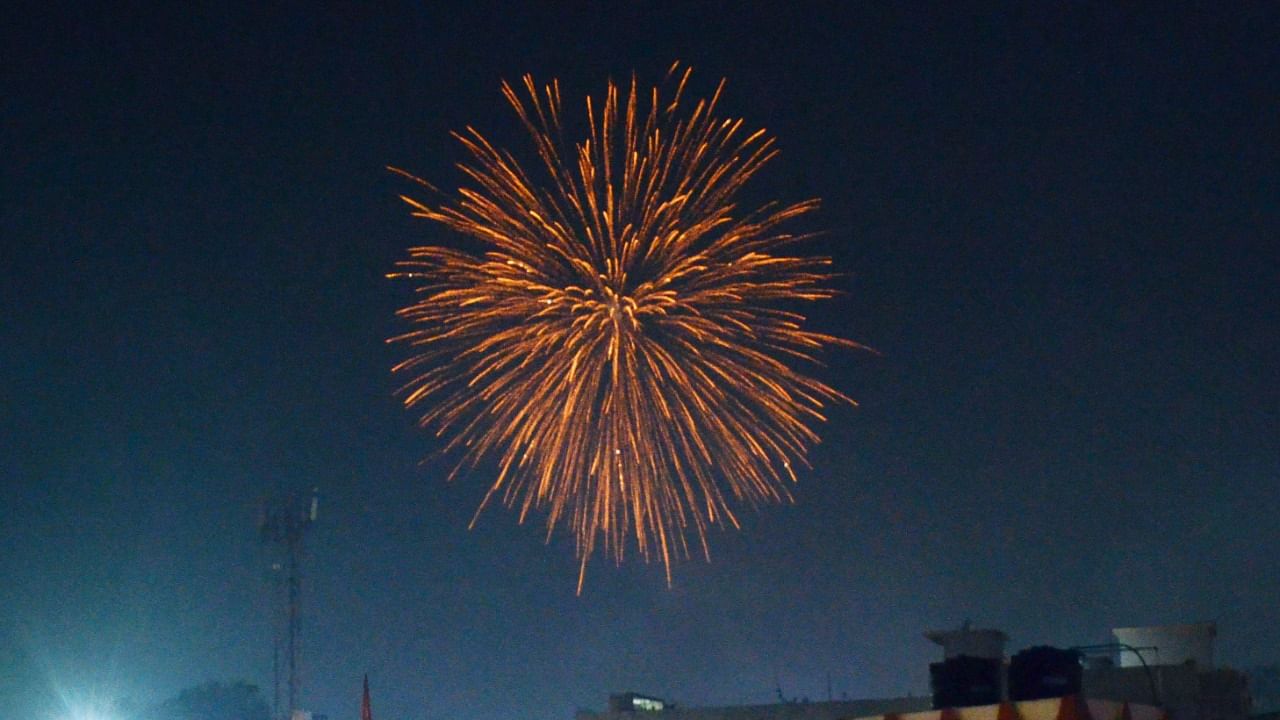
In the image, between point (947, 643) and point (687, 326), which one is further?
point (947, 643)

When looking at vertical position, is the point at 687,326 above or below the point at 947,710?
above

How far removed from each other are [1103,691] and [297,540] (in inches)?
2872

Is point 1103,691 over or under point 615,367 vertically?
under

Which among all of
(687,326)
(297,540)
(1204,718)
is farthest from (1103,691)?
(297,540)

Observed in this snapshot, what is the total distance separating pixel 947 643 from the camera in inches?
2744

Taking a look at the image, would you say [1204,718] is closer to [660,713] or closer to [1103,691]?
[1103,691]

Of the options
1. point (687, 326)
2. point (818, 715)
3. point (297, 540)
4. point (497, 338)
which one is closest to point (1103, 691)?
point (818, 715)

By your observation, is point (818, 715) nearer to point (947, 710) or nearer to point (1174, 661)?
point (1174, 661)

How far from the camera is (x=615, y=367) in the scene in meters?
54.6

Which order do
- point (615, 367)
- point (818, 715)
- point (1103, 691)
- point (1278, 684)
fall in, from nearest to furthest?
point (615, 367), point (1103, 691), point (818, 715), point (1278, 684)

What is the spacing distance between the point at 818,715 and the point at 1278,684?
13633 cm

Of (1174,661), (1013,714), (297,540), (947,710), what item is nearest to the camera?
(1013,714)

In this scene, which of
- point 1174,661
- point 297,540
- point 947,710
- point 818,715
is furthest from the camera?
point 297,540

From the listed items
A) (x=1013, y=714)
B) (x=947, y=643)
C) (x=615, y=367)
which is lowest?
(x=1013, y=714)
